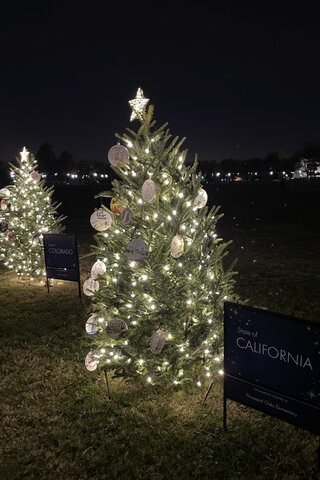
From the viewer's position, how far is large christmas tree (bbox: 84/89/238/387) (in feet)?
14.0

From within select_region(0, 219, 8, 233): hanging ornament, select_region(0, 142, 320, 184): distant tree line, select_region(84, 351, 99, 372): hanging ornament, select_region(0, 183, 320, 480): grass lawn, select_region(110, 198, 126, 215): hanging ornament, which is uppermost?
select_region(0, 142, 320, 184): distant tree line

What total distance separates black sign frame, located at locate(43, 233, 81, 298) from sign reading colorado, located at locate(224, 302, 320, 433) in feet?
18.3

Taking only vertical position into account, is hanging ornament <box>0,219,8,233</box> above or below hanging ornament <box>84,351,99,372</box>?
above

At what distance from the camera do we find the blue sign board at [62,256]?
845 cm

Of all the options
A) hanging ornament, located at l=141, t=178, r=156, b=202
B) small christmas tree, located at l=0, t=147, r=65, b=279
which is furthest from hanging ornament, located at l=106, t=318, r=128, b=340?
small christmas tree, located at l=0, t=147, r=65, b=279

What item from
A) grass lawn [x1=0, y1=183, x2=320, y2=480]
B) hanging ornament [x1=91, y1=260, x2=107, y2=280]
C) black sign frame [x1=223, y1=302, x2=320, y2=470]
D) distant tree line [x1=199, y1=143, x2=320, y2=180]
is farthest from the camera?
distant tree line [x1=199, y1=143, x2=320, y2=180]

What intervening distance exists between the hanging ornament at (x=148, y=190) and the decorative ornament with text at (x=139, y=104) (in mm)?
953

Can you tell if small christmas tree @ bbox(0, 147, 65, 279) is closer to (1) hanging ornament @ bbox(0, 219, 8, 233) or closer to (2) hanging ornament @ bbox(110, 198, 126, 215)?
(1) hanging ornament @ bbox(0, 219, 8, 233)

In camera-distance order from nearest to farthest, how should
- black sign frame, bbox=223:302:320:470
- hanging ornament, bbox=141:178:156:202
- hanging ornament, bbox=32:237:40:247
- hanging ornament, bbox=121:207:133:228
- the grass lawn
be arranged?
black sign frame, bbox=223:302:320:470, the grass lawn, hanging ornament, bbox=141:178:156:202, hanging ornament, bbox=121:207:133:228, hanging ornament, bbox=32:237:40:247

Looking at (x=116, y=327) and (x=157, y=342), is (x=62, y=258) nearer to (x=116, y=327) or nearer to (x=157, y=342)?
(x=116, y=327)

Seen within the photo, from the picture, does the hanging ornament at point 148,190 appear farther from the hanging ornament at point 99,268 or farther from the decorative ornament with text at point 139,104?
the hanging ornament at point 99,268

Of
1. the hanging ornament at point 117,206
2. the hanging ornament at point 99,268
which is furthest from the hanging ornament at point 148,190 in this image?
the hanging ornament at point 99,268

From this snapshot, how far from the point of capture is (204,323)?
448 centimetres

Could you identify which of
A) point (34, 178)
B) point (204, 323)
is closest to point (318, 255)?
point (204, 323)
